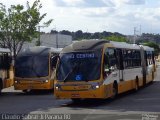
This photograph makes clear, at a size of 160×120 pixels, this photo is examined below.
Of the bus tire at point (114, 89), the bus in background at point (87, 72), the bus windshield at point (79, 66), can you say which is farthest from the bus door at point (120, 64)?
the bus windshield at point (79, 66)

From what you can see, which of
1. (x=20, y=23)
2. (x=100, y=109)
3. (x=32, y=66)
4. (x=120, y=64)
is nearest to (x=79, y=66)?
(x=100, y=109)

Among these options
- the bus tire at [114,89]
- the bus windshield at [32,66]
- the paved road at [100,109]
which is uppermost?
the bus windshield at [32,66]

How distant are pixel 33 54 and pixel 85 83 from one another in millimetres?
8974

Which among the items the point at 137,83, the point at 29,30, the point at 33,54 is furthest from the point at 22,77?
the point at 29,30

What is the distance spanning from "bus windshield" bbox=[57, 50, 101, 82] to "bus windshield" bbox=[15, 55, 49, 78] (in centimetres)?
725

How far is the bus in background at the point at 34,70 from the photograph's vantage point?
89.8 feet

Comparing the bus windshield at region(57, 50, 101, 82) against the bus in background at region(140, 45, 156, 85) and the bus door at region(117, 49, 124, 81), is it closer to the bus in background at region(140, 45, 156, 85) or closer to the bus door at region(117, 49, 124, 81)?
the bus door at region(117, 49, 124, 81)

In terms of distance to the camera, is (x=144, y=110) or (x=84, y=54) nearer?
(x=144, y=110)

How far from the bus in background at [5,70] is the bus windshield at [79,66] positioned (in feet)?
22.6

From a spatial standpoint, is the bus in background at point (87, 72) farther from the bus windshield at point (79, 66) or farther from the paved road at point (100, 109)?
the paved road at point (100, 109)

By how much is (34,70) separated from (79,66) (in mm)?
7885

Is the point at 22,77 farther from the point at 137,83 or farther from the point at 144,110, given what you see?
the point at 144,110

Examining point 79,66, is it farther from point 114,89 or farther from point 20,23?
point 20,23

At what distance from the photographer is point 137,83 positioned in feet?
90.8
